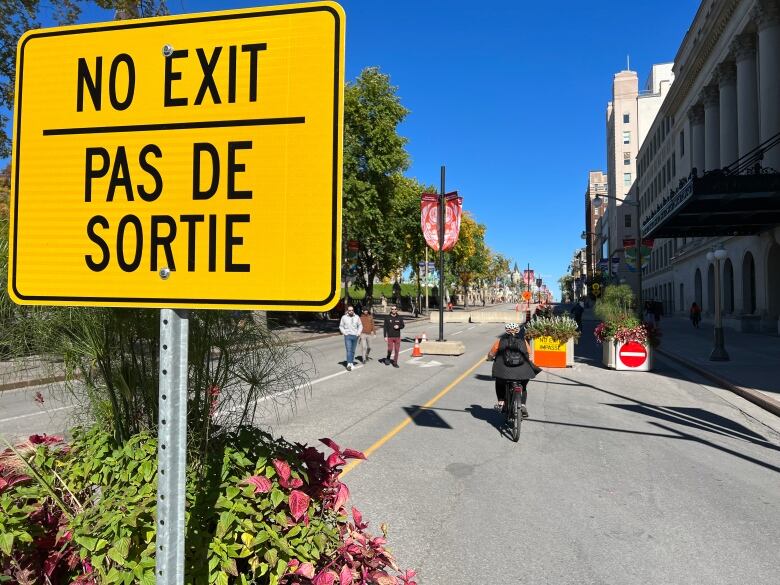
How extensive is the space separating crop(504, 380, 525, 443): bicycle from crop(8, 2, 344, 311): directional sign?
6660 millimetres

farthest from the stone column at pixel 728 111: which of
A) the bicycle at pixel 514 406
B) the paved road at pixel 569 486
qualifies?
the bicycle at pixel 514 406

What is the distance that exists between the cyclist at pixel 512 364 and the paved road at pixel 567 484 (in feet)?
2.17

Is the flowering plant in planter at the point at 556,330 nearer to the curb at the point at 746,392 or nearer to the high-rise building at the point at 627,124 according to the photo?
the curb at the point at 746,392

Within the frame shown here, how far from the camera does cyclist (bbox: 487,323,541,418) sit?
796 centimetres

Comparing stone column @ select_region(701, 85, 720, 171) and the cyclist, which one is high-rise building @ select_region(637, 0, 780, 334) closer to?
stone column @ select_region(701, 85, 720, 171)

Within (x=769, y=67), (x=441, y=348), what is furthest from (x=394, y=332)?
(x=769, y=67)

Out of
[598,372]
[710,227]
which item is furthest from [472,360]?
[710,227]

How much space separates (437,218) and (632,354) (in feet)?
27.4

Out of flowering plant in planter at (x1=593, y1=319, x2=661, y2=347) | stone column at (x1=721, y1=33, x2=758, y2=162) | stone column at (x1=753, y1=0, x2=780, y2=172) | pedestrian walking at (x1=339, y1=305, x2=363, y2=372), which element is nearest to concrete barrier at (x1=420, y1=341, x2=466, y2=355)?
pedestrian walking at (x1=339, y1=305, x2=363, y2=372)

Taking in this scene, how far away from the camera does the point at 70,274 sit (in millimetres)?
1740

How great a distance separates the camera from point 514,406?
7738mm

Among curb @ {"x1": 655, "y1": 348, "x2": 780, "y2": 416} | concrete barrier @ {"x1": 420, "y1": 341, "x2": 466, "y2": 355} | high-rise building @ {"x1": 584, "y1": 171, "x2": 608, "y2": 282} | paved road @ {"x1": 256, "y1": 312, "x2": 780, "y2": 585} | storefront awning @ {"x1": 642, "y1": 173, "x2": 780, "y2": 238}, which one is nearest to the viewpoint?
paved road @ {"x1": 256, "y1": 312, "x2": 780, "y2": 585}

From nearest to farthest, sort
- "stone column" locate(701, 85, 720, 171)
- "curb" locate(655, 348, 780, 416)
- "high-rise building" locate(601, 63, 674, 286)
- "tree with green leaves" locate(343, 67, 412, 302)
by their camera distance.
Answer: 1. "curb" locate(655, 348, 780, 416)
2. "tree with green leaves" locate(343, 67, 412, 302)
3. "stone column" locate(701, 85, 720, 171)
4. "high-rise building" locate(601, 63, 674, 286)

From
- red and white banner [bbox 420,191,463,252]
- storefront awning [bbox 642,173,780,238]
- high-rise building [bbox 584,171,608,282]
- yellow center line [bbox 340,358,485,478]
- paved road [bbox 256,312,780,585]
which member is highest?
high-rise building [bbox 584,171,608,282]
